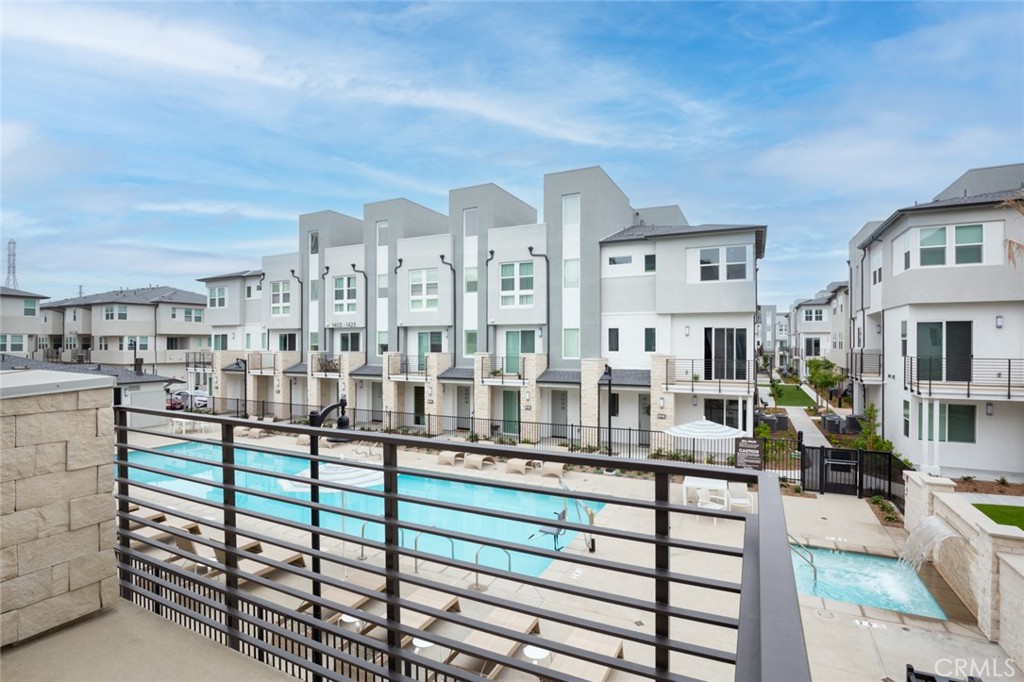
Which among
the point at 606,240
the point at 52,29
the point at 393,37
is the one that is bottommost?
the point at 52,29

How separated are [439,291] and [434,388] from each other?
5031mm

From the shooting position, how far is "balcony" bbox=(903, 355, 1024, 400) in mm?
14836

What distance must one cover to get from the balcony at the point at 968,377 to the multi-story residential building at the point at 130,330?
4124 cm

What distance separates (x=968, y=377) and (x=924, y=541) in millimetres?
9299

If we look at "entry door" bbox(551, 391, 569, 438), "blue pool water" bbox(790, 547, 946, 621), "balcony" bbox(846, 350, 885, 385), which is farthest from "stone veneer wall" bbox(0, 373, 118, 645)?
"balcony" bbox(846, 350, 885, 385)

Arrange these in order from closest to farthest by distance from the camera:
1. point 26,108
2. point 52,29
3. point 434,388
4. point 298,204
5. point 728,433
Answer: point 52,29
point 26,108
point 728,433
point 434,388
point 298,204

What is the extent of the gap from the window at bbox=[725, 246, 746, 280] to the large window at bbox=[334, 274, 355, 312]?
19.1 meters

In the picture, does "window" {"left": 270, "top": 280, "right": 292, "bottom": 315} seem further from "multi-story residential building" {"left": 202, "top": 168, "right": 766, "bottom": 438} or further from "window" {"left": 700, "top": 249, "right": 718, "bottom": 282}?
"window" {"left": 700, "top": 249, "right": 718, "bottom": 282}

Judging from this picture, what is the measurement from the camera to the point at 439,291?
25422mm

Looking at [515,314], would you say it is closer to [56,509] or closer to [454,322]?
[454,322]

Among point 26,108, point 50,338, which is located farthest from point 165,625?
point 50,338

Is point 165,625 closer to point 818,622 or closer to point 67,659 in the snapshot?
point 67,659

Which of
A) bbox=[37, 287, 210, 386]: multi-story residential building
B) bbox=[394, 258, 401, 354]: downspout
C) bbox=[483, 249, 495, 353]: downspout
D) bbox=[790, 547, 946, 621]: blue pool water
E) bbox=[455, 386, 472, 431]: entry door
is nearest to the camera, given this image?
bbox=[790, 547, 946, 621]: blue pool water

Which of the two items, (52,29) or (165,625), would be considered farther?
(52,29)
